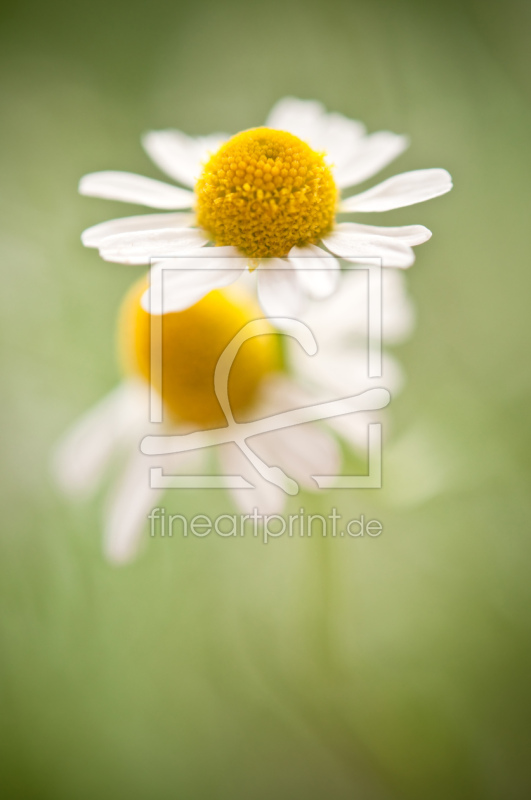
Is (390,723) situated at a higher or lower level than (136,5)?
lower

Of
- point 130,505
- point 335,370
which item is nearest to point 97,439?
point 130,505

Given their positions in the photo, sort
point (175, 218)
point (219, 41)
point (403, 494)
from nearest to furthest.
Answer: point (175, 218) < point (403, 494) < point (219, 41)

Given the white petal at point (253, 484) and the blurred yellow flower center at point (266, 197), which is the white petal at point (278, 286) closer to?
the blurred yellow flower center at point (266, 197)

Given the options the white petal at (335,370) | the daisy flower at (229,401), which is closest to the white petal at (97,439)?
the daisy flower at (229,401)

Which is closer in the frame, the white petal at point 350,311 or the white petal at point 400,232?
the white petal at point 400,232

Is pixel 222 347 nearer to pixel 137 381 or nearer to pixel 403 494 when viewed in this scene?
pixel 137 381

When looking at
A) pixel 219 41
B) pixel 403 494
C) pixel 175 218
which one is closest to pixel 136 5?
pixel 219 41
